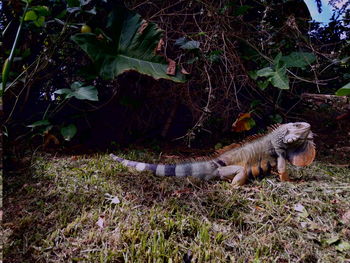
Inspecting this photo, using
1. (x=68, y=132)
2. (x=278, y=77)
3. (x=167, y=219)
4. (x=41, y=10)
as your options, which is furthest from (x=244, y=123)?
(x=41, y=10)

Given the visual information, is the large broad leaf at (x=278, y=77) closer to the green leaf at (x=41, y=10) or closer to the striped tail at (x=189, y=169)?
the striped tail at (x=189, y=169)

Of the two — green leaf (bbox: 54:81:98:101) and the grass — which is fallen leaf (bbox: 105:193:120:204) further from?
green leaf (bbox: 54:81:98:101)

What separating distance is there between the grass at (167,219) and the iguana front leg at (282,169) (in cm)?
7

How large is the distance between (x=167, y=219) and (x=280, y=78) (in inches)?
76.1

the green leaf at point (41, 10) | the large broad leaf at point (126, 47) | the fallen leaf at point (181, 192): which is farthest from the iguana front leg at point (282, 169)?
the green leaf at point (41, 10)

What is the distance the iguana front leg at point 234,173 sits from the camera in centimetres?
218

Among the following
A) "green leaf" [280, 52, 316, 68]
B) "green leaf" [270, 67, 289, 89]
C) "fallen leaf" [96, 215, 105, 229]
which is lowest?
"fallen leaf" [96, 215, 105, 229]

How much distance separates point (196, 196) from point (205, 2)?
2.49 metres

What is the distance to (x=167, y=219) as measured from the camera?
1599 millimetres

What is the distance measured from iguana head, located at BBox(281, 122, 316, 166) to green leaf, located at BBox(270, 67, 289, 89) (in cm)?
47

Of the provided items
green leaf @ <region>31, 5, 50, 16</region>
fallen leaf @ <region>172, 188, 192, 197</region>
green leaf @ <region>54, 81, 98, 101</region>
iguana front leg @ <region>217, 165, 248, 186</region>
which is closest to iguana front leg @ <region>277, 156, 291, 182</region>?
iguana front leg @ <region>217, 165, 248, 186</region>

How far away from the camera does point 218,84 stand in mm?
3484

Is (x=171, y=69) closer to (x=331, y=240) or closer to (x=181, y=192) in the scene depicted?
(x=181, y=192)

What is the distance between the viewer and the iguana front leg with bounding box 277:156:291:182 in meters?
2.21
